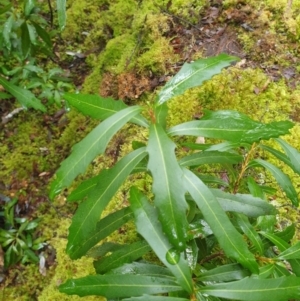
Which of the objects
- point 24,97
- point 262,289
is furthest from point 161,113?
point 24,97

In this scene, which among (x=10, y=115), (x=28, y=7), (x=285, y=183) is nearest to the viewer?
(x=285, y=183)

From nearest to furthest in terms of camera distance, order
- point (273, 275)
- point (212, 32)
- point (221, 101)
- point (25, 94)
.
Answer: point (273, 275) < point (221, 101) < point (25, 94) < point (212, 32)

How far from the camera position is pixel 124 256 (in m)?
1.69

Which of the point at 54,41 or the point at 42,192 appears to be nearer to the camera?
the point at 42,192

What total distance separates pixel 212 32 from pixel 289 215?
1.79 metres

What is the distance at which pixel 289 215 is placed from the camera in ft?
7.57

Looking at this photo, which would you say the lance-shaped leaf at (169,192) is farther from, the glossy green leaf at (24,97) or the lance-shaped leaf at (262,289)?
the glossy green leaf at (24,97)

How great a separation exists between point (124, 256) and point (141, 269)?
16 cm

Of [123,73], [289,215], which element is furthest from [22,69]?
[289,215]

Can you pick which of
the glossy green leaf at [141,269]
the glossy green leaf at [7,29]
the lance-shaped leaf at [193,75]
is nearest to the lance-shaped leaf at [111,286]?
the glossy green leaf at [141,269]

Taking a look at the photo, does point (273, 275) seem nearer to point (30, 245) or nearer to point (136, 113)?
point (136, 113)

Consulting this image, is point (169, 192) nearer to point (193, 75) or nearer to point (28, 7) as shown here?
point (193, 75)

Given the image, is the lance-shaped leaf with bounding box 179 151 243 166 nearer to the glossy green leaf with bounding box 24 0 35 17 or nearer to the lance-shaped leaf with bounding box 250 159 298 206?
the lance-shaped leaf with bounding box 250 159 298 206

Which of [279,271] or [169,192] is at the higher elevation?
[169,192]
